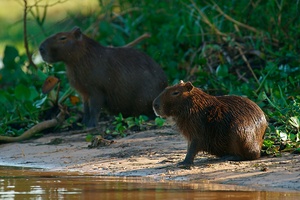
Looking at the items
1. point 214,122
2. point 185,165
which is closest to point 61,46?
point 214,122

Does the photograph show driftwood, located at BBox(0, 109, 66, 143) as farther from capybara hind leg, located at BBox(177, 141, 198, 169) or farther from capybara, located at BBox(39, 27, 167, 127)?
capybara hind leg, located at BBox(177, 141, 198, 169)

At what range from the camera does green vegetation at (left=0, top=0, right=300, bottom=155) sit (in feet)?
26.9

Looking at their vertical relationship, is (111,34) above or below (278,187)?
above

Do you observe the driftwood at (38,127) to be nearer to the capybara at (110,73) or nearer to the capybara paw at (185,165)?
the capybara at (110,73)

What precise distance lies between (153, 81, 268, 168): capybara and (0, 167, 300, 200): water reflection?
25.9 inches

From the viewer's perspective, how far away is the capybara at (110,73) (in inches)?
345

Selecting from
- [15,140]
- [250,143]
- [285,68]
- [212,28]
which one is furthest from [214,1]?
[250,143]

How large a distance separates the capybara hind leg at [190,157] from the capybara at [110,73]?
2.62 metres

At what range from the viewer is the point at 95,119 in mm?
8562

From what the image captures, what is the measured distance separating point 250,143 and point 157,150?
1.09 meters

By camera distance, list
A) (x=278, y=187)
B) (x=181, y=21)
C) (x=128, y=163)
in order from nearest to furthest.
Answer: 1. (x=278, y=187)
2. (x=128, y=163)
3. (x=181, y=21)

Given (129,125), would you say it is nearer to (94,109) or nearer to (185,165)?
(94,109)

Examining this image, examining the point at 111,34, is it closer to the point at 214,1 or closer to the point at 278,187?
the point at 214,1

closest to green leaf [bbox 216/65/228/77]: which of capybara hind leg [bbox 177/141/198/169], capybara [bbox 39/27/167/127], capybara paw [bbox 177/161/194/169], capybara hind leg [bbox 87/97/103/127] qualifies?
capybara [bbox 39/27/167/127]
